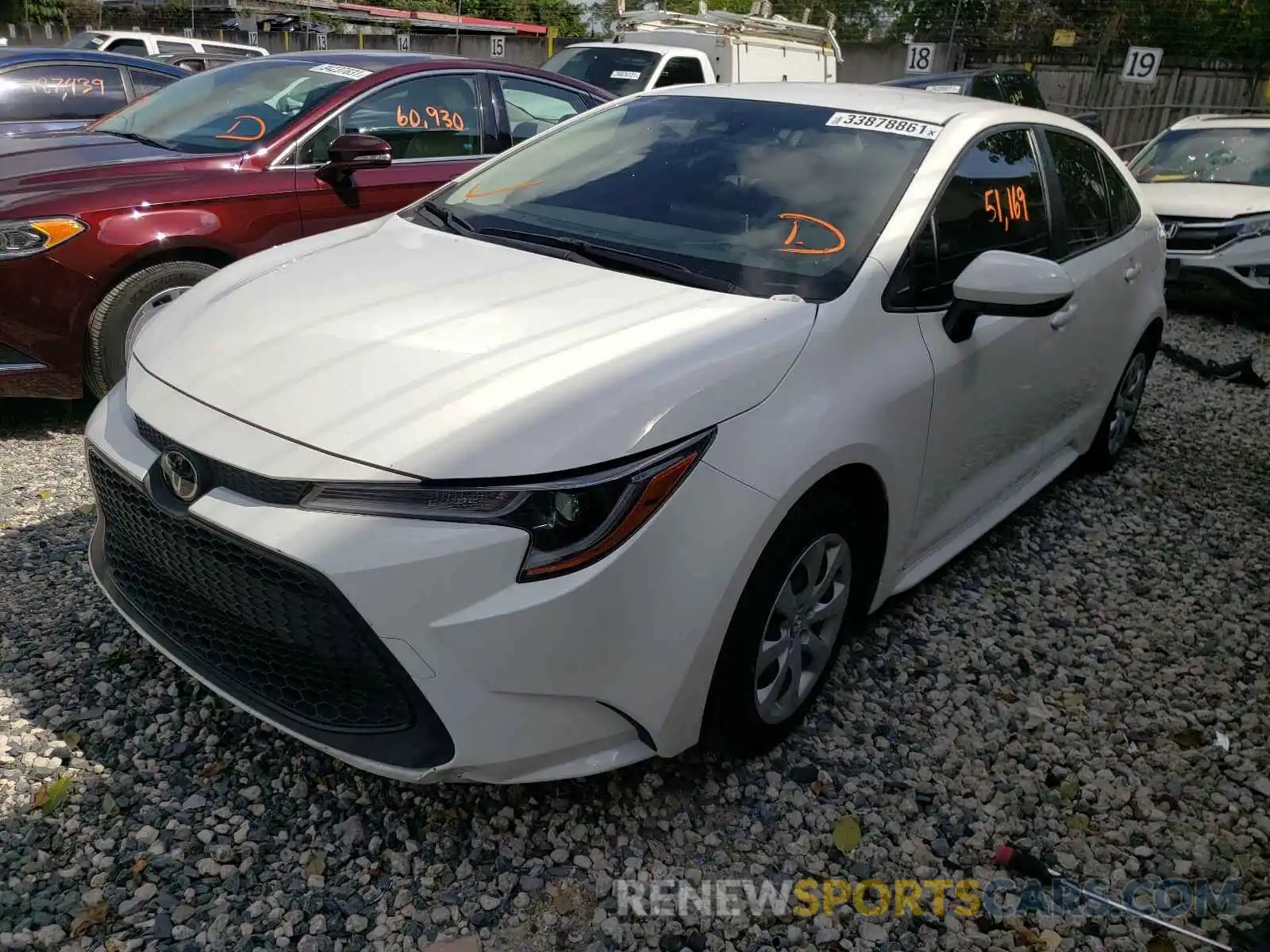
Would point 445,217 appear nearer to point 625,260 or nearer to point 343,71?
point 625,260

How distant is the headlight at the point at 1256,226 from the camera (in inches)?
306

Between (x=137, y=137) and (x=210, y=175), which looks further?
(x=137, y=137)

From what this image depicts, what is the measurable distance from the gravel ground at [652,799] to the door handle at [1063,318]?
3.28 ft

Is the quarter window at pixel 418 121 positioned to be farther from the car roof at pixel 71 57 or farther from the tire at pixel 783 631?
the car roof at pixel 71 57

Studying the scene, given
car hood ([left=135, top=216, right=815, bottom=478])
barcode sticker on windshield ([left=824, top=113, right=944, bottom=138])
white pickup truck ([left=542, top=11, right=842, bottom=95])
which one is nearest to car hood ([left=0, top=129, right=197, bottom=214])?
car hood ([left=135, top=216, right=815, bottom=478])

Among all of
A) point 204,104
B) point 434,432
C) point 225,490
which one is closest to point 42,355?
point 204,104

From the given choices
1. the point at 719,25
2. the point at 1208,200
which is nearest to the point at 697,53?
the point at 719,25

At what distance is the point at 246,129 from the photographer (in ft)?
16.1

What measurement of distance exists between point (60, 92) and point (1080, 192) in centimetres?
703

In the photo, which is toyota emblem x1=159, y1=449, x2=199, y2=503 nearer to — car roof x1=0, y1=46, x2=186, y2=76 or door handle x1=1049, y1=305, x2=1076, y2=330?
door handle x1=1049, y1=305, x2=1076, y2=330

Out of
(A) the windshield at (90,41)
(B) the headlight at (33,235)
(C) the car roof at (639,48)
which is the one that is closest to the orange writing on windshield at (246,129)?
(B) the headlight at (33,235)

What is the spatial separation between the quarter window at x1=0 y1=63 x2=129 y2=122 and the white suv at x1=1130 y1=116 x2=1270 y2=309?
26.3 feet

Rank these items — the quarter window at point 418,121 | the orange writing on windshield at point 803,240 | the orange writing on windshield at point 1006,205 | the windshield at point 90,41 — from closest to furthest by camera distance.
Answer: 1. the orange writing on windshield at point 803,240
2. the orange writing on windshield at point 1006,205
3. the quarter window at point 418,121
4. the windshield at point 90,41

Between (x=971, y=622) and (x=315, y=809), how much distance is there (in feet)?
7.43
